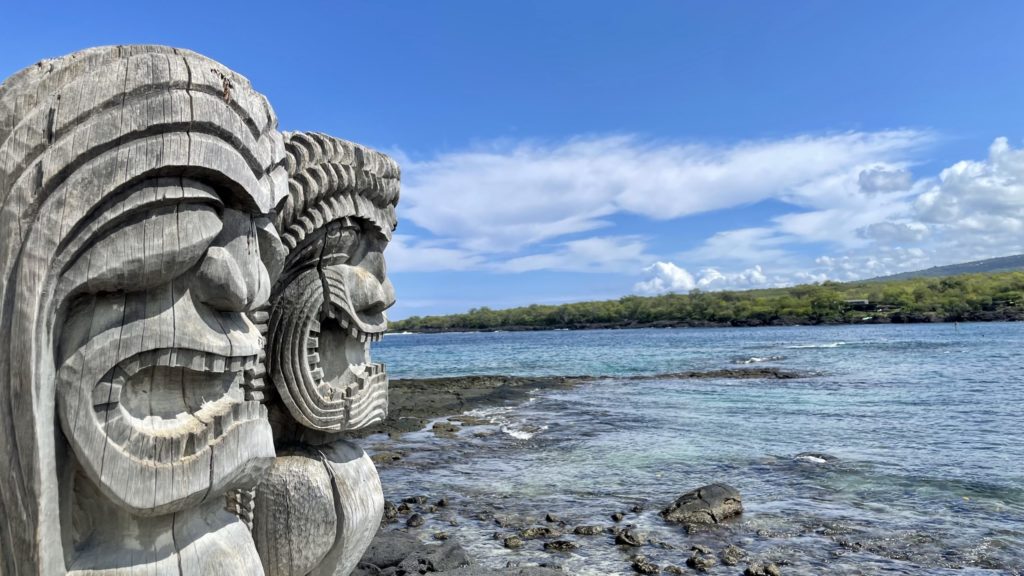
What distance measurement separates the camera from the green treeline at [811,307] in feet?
261

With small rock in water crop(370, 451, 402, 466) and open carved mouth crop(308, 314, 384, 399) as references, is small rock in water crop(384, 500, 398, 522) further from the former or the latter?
open carved mouth crop(308, 314, 384, 399)

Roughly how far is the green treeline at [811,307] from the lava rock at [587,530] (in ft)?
279

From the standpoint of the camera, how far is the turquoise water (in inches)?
310

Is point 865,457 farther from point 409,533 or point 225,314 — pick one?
point 225,314

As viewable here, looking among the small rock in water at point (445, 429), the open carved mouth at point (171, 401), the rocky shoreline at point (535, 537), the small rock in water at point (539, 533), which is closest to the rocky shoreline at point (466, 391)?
the small rock in water at point (445, 429)

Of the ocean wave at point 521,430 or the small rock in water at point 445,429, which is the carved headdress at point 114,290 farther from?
the small rock in water at point 445,429

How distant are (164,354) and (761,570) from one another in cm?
658

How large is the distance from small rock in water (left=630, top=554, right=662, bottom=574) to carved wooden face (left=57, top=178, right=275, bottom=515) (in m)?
5.60

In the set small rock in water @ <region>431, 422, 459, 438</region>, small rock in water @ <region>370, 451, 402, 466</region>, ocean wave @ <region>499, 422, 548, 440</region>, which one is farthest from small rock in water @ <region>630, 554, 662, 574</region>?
small rock in water @ <region>431, 422, 459, 438</region>

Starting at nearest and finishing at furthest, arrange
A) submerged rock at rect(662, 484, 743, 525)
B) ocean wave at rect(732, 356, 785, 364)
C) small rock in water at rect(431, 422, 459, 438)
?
submerged rock at rect(662, 484, 743, 525) < small rock in water at rect(431, 422, 459, 438) < ocean wave at rect(732, 356, 785, 364)

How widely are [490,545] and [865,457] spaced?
8357mm

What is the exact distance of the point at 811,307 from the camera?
91.8 m

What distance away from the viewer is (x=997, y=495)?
1015 centimetres

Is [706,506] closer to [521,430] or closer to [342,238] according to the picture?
[342,238]
